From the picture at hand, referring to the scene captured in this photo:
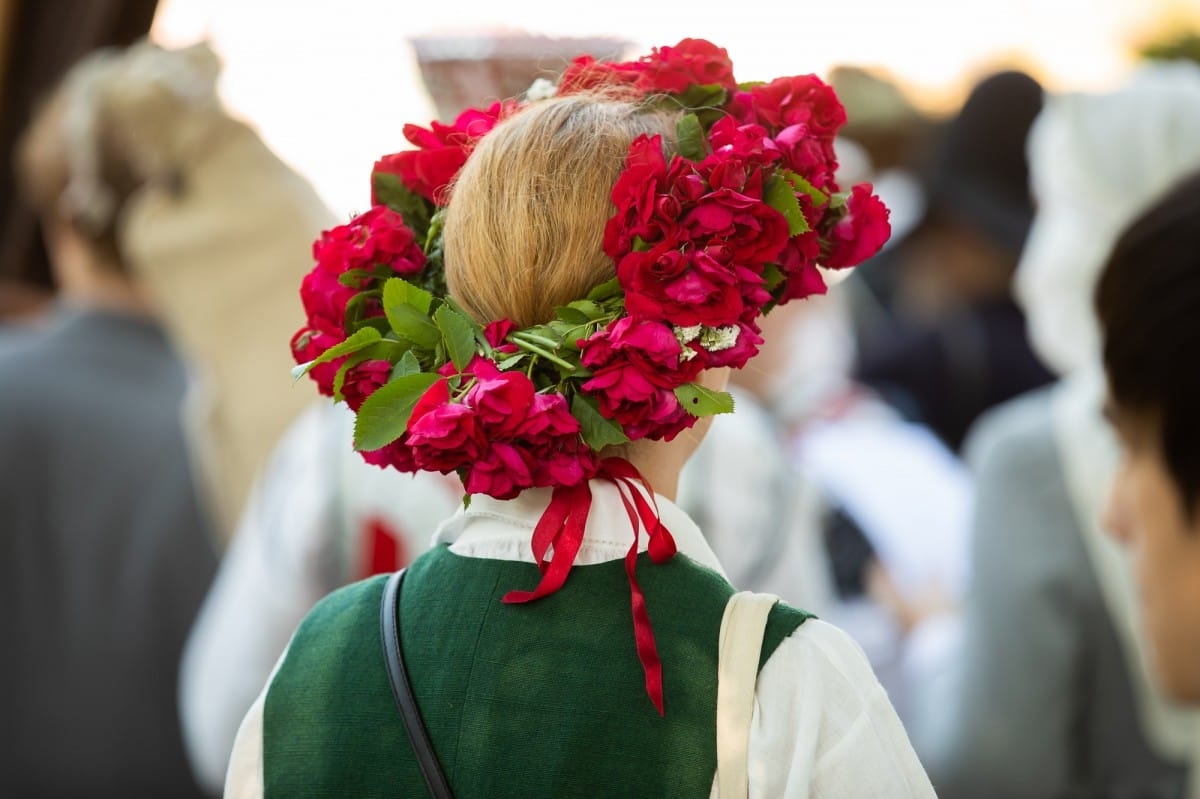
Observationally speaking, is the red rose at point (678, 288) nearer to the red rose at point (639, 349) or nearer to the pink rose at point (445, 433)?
the red rose at point (639, 349)

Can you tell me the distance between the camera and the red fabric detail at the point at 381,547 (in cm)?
228

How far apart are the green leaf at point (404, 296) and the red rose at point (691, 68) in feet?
1.05

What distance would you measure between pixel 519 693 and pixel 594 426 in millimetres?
242

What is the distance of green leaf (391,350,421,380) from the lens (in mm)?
1288

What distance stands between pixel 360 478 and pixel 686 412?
44.9 inches

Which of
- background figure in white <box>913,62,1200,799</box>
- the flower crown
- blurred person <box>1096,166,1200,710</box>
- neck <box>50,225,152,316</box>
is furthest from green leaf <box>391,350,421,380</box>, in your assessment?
neck <box>50,225,152,316</box>

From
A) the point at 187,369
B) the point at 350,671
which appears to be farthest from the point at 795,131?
the point at 187,369

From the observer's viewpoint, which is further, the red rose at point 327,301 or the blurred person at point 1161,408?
the blurred person at point 1161,408

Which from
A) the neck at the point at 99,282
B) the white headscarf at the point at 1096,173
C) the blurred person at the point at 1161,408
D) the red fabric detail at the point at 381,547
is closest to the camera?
the blurred person at the point at 1161,408

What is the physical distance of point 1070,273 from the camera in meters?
2.75

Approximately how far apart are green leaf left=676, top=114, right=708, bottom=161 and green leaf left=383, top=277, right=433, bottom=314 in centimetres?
27

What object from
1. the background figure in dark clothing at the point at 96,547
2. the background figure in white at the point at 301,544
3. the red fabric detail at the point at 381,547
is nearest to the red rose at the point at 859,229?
the background figure in white at the point at 301,544

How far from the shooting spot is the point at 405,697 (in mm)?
1297

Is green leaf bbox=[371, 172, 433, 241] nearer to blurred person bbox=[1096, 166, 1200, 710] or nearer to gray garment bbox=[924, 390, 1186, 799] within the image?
blurred person bbox=[1096, 166, 1200, 710]
